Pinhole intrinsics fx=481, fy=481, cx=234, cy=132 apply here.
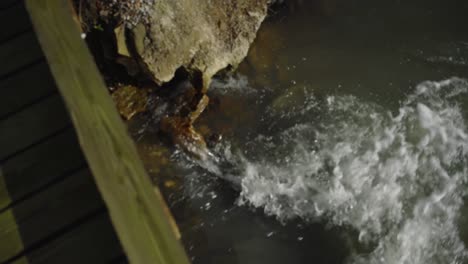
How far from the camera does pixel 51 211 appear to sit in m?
2.46

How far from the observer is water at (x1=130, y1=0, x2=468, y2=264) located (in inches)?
144

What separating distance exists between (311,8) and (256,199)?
2114mm

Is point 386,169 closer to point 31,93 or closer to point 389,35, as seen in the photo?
point 389,35

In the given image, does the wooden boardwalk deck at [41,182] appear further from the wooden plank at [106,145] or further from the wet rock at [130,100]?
the wet rock at [130,100]

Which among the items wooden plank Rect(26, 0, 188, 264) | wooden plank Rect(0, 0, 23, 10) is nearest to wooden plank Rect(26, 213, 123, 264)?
wooden plank Rect(26, 0, 188, 264)

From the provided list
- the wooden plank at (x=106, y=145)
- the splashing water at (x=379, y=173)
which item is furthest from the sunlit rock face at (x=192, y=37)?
the wooden plank at (x=106, y=145)

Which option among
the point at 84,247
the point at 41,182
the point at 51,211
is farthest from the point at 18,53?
the point at 84,247

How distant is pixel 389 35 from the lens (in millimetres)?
4625

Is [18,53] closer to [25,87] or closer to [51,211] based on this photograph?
[25,87]

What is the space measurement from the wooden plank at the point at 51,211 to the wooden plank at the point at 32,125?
35 centimetres

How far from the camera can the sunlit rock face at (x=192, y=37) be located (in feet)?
13.5

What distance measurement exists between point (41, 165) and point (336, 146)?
2.41 metres

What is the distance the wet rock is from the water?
13 centimetres

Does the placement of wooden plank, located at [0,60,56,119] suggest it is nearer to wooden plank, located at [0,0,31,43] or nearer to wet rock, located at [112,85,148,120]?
wooden plank, located at [0,0,31,43]
